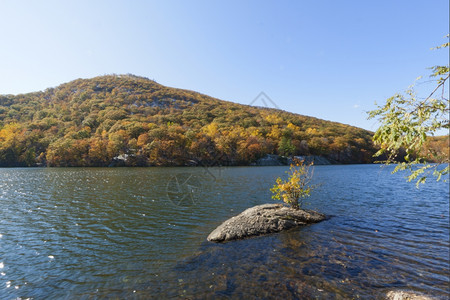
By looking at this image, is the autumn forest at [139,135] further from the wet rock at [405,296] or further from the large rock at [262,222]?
the wet rock at [405,296]

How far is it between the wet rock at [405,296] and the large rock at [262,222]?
723 centimetres

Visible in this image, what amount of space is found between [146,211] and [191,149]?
8266 centimetres

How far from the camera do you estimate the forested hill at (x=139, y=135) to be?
95.2 m

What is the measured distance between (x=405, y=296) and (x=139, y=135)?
110800 millimetres

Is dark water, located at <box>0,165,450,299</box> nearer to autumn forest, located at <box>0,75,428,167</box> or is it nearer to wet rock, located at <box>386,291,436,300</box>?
wet rock, located at <box>386,291,436,300</box>

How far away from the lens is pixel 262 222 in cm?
1463

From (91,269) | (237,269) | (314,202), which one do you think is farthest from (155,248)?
(314,202)

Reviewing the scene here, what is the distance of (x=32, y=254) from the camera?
452 inches

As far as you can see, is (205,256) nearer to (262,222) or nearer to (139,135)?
(262,222)

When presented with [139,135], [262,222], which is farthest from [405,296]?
[139,135]

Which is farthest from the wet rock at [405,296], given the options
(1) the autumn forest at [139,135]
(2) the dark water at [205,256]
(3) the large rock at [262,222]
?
(1) the autumn forest at [139,135]

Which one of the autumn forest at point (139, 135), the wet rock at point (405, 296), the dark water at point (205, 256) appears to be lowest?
the dark water at point (205, 256)

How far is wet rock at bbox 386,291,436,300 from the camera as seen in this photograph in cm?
726

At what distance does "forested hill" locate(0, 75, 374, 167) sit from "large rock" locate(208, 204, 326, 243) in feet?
278
